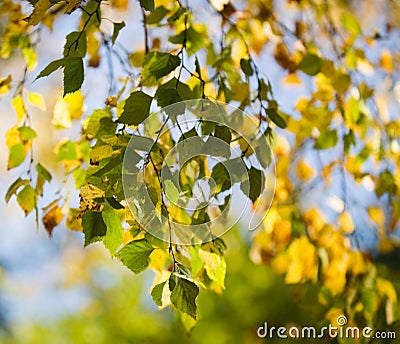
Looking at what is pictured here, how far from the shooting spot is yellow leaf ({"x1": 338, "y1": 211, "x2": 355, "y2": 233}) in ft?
4.92

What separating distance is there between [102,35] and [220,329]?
88.2 inches

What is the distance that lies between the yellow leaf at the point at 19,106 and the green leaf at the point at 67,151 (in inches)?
3.7

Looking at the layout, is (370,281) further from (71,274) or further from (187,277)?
(71,274)

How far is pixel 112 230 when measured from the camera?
658 mm

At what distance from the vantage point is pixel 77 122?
43.8 inches

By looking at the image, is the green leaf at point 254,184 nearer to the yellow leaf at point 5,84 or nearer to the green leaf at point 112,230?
the green leaf at point 112,230

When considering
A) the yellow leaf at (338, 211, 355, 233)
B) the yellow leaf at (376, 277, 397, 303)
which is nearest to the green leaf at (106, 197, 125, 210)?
the yellow leaf at (376, 277, 397, 303)

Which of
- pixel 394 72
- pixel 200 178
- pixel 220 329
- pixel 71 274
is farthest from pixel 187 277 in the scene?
pixel 71 274

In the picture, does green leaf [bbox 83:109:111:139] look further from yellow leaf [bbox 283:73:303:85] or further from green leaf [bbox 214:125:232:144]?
yellow leaf [bbox 283:73:303:85]

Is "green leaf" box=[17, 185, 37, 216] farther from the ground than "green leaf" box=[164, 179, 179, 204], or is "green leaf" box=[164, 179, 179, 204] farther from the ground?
"green leaf" box=[164, 179, 179, 204]

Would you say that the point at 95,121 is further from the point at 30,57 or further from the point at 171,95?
the point at 30,57

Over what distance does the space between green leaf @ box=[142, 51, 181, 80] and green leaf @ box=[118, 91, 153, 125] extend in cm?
6

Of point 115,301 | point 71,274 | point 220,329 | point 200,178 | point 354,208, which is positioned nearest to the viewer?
point 200,178

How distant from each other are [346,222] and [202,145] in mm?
855
